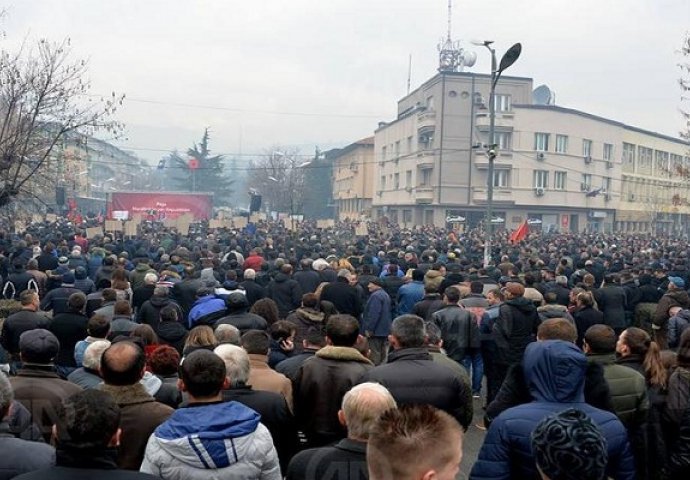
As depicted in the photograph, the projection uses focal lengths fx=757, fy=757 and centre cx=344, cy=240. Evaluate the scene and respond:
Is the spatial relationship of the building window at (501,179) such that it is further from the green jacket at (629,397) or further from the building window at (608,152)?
the green jacket at (629,397)

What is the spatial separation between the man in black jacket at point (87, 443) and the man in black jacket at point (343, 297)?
7744 mm

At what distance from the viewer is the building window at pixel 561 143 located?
63.7 meters

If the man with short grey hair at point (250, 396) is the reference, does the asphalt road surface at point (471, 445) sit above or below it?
below

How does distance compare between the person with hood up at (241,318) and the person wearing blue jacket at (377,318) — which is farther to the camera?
the person wearing blue jacket at (377,318)

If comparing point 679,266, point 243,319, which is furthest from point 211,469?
point 679,266

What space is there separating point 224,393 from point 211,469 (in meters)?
1.05

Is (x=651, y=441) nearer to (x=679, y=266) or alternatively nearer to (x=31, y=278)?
(x=31, y=278)

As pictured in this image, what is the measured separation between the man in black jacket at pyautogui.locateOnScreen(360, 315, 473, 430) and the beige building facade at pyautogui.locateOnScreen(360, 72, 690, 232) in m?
53.7

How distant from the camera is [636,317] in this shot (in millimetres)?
12531

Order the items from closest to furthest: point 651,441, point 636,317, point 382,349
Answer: point 651,441, point 382,349, point 636,317

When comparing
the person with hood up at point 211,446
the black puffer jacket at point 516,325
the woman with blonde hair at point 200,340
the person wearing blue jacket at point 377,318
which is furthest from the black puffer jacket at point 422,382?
the person wearing blue jacket at point 377,318

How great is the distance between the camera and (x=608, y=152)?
6794 centimetres

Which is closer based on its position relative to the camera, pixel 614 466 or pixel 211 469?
pixel 211 469

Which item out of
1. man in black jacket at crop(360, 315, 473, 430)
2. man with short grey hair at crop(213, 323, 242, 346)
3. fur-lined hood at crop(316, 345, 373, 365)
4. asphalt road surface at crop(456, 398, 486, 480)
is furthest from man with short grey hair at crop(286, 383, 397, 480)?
asphalt road surface at crop(456, 398, 486, 480)
